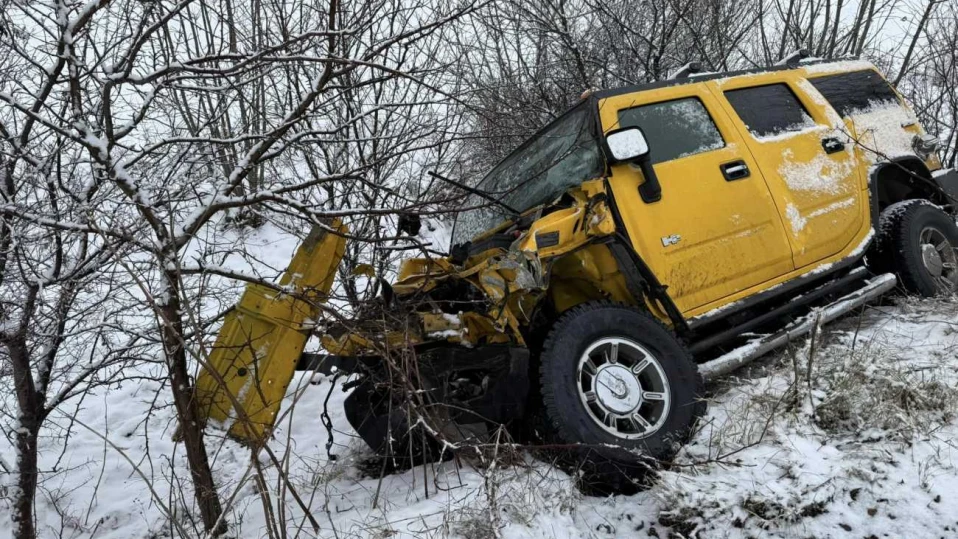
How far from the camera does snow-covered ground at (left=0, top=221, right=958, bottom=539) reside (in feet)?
7.48

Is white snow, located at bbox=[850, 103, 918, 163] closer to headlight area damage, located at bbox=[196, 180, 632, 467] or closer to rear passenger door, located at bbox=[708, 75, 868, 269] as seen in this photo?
rear passenger door, located at bbox=[708, 75, 868, 269]

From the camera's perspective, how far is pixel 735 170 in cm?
375

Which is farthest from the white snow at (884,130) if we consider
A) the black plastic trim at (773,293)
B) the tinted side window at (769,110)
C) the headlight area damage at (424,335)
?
the headlight area damage at (424,335)

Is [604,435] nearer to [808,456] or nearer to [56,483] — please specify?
[808,456]

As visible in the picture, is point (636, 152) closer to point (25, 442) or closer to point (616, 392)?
point (616, 392)

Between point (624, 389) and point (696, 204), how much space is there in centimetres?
127

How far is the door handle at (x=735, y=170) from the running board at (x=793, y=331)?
93 cm

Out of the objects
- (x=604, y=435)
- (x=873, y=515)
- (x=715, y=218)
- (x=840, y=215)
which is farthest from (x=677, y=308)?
(x=840, y=215)

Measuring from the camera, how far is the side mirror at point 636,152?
329 cm

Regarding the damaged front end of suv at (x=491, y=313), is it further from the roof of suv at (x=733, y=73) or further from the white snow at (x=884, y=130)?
the white snow at (x=884, y=130)

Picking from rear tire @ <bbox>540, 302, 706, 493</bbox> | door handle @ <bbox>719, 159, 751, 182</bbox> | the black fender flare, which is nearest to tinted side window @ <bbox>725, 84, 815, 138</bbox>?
door handle @ <bbox>719, 159, 751, 182</bbox>

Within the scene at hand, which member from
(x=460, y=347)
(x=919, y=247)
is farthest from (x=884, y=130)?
(x=460, y=347)

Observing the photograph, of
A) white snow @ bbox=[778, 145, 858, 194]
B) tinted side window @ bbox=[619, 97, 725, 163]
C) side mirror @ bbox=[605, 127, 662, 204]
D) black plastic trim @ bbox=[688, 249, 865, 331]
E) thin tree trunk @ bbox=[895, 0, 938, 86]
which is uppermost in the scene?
thin tree trunk @ bbox=[895, 0, 938, 86]

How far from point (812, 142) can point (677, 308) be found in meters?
1.80
